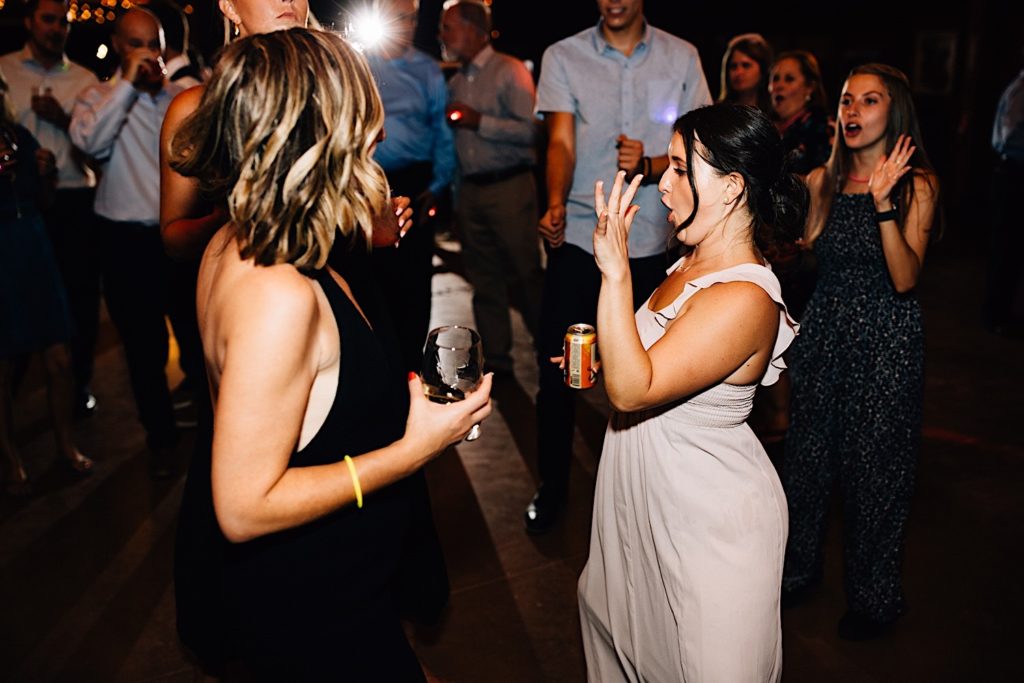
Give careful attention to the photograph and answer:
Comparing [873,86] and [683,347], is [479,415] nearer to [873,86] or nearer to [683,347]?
[683,347]

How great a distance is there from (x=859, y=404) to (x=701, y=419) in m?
1.04

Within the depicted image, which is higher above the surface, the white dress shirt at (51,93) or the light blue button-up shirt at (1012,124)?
the white dress shirt at (51,93)

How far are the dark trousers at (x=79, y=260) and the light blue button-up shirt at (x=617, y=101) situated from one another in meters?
2.58

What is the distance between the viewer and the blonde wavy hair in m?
1.16

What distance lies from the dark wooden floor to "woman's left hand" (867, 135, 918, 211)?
1.30 metres

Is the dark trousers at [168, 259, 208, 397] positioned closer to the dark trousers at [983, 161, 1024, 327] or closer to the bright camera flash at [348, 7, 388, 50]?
the bright camera flash at [348, 7, 388, 50]

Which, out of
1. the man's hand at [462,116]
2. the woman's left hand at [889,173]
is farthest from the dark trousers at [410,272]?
the woman's left hand at [889,173]

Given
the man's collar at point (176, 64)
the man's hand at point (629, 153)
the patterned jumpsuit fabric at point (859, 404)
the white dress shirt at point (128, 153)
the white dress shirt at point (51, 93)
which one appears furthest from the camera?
the white dress shirt at point (51, 93)

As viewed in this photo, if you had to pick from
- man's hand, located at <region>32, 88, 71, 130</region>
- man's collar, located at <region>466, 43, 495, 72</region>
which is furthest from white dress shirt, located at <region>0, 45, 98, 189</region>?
man's collar, located at <region>466, 43, 495, 72</region>

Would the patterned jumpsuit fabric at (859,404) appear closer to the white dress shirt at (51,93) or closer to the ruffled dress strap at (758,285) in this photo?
the ruffled dress strap at (758,285)

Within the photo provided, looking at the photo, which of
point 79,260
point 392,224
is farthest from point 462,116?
point 392,224

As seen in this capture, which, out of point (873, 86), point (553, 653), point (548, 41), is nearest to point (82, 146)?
point (553, 653)

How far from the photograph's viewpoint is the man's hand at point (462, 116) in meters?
4.11

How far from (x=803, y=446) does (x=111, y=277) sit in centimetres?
293
